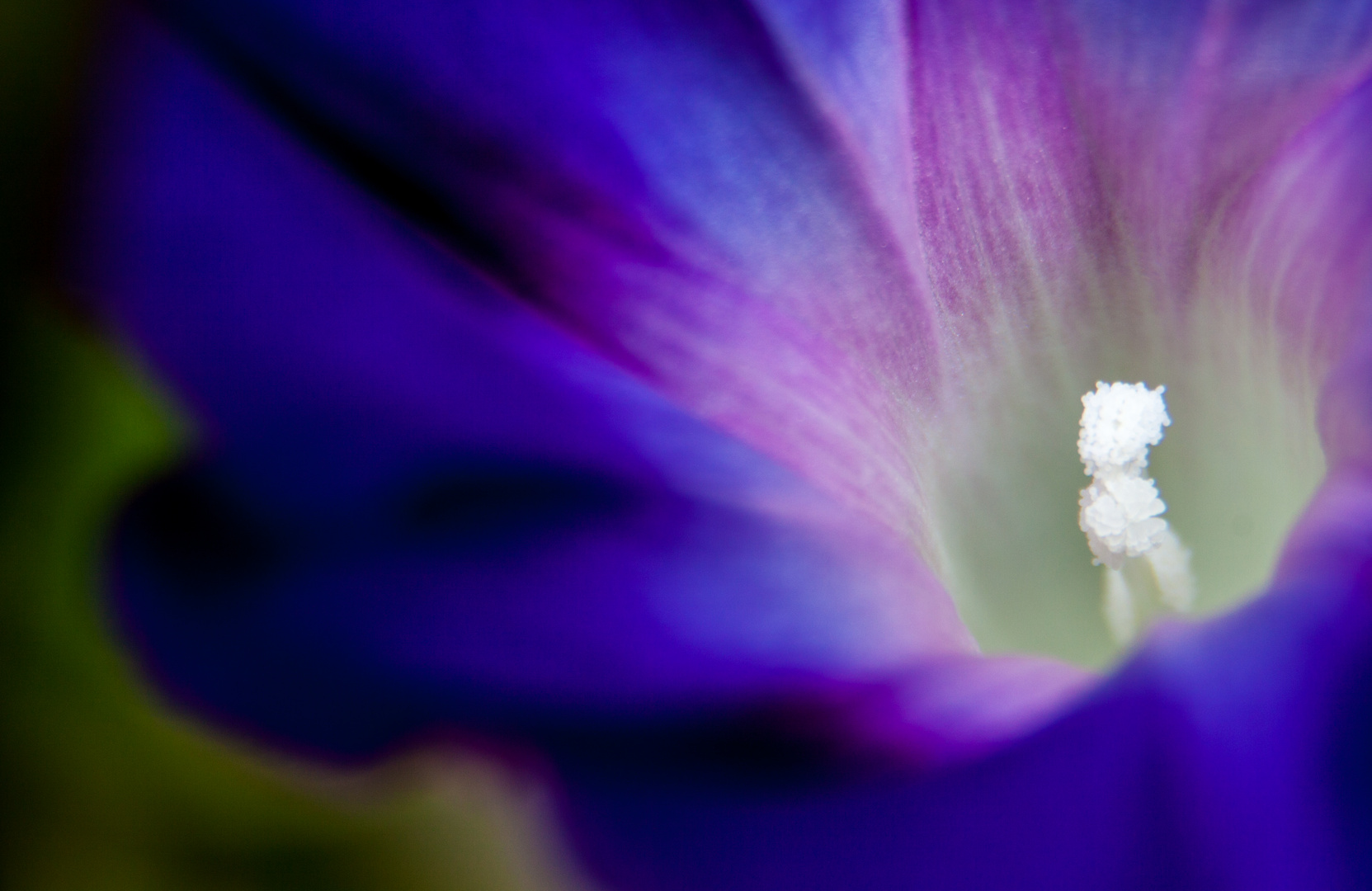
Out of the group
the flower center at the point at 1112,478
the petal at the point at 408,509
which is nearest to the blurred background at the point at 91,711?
the petal at the point at 408,509

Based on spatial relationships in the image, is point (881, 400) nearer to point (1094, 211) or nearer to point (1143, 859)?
point (1094, 211)

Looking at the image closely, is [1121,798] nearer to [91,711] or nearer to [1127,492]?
[1127,492]

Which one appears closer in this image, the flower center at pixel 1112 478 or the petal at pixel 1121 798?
the petal at pixel 1121 798

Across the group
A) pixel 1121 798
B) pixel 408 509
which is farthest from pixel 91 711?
pixel 1121 798

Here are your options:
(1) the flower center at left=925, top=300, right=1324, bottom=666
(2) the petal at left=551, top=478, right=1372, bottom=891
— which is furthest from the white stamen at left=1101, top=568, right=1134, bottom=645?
(2) the petal at left=551, top=478, right=1372, bottom=891

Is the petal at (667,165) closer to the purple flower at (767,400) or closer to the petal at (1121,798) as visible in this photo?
the purple flower at (767,400)
